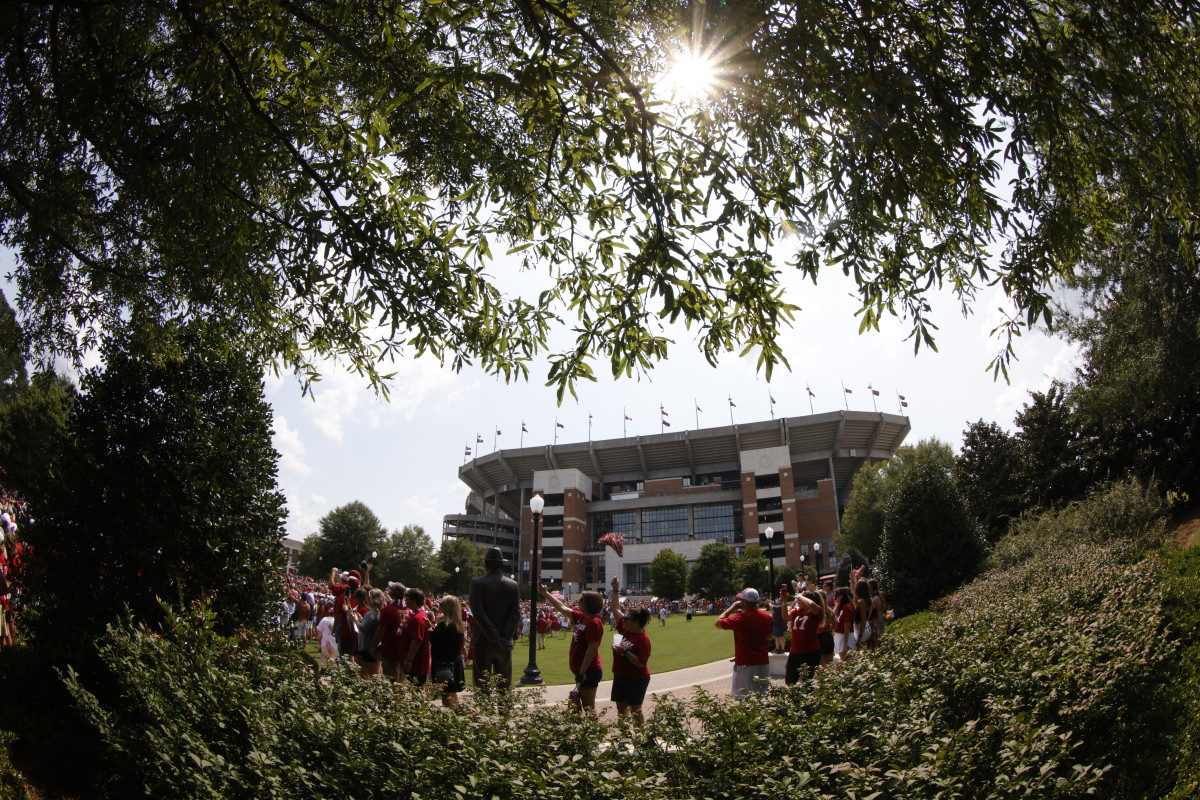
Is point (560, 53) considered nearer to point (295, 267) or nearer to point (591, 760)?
point (295, 267)

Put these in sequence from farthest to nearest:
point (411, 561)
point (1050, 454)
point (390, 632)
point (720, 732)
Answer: point (411, 561)
point (1050, 454)
point (390, 632)
point (720, 732)

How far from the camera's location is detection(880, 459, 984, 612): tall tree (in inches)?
648

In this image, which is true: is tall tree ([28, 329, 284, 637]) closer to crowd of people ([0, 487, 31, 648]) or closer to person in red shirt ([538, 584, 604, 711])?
crowd of people ([0, 487, 31, 648])

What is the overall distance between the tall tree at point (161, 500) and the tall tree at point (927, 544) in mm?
14761

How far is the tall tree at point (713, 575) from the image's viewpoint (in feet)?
164

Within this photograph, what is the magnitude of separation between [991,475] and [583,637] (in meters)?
31.4

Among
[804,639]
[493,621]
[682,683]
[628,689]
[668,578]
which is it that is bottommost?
[668,578]

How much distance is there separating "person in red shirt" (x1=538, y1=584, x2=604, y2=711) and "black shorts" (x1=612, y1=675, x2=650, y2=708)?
0.60ft

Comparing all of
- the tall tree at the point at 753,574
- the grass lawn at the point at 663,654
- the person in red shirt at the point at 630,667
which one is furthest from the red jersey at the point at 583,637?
the tall tree at the point at 753,574

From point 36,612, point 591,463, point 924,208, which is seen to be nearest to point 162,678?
point 36,612

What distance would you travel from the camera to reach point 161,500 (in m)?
5.97

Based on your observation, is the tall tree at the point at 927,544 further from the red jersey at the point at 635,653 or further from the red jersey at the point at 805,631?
the red jersey at the point at 635,653

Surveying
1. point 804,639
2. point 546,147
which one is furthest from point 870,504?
point 546,147

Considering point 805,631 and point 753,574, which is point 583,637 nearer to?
point 805,631
